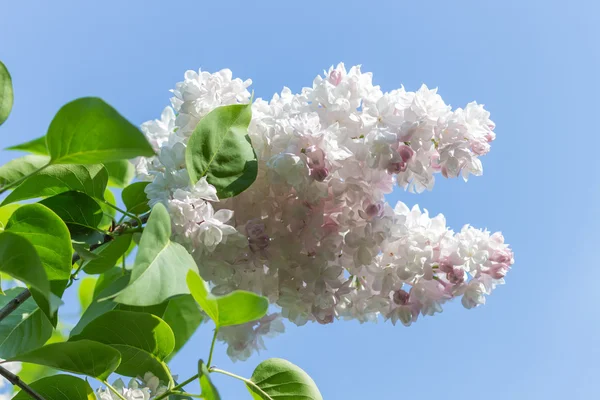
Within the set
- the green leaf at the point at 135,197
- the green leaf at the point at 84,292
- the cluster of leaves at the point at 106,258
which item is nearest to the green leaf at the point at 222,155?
the cluster of leaves at the point at 106,258

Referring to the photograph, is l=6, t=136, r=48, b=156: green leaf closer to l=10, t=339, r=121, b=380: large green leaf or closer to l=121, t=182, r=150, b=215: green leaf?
l=121, t=182, r=150, b=215: green leaf

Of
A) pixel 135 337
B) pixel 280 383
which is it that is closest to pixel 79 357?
pixel 135 337

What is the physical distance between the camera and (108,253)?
1127 mm

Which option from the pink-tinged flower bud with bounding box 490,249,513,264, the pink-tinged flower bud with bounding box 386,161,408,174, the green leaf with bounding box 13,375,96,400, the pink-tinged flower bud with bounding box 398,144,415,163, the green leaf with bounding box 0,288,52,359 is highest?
the pink-tinged flower bud with bounding box 398,144,415,163

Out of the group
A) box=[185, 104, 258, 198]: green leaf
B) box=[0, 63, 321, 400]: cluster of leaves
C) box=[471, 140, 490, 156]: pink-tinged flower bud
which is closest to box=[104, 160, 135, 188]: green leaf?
box=[0, 63, 321, 400]: cluster of leaves

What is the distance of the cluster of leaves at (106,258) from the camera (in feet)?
2.51

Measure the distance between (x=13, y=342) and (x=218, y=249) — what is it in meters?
0.41

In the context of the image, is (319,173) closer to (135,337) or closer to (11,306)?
(135,337)

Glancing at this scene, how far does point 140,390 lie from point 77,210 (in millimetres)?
314

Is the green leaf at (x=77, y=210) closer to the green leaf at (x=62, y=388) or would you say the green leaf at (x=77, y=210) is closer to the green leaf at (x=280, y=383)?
the green leaf at (x=62, y=388)

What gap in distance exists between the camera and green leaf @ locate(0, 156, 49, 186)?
1.04 metres

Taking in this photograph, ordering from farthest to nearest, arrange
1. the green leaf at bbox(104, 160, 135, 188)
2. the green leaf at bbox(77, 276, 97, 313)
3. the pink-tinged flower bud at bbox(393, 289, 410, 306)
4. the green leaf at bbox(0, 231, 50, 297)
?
the green leaf at bbox(77, 276, 97, 313) → the green leaf at bbox(104, 160, 135, 188) → the pink-tinged flower bud at bbox(393, 289, 410, 306) → the green leaf at bbox(0, 231, 50, 297)

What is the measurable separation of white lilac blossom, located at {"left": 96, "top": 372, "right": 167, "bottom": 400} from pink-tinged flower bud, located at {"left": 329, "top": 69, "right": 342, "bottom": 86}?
60 centimetres

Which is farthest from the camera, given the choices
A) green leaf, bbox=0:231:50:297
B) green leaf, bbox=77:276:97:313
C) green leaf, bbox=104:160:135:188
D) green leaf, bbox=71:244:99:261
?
green leaf, bbox=77:276:97:313
